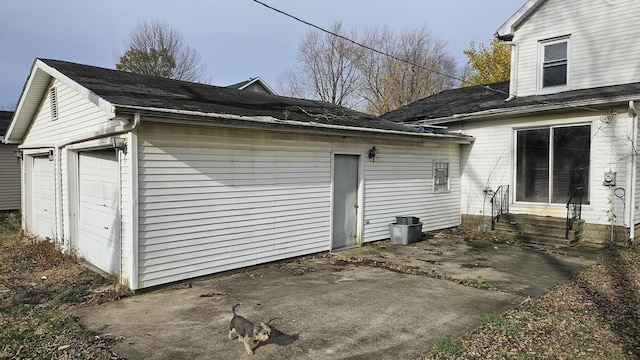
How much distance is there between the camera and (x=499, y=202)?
36.5 feet

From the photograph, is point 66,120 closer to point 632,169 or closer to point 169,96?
point 169,96

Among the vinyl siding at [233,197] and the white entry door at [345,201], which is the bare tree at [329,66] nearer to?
the vinyl siding at [233,197]

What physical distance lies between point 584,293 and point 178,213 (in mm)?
6178

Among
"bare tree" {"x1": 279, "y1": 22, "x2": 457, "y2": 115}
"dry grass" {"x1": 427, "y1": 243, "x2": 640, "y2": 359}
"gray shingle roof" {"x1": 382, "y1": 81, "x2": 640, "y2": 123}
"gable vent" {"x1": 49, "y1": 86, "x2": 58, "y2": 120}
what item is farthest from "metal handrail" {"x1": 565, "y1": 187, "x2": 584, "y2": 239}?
"bare tree" {"x1": 279, "y1": 22, "x2": 457, "y2": 115}

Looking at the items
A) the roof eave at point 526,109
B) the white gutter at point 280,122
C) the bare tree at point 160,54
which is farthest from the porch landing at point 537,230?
the bare tree at point 160,54

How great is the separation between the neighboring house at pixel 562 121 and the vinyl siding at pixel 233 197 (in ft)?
12.1

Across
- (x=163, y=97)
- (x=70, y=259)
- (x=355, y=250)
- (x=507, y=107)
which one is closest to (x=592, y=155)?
(x=507, y=107)

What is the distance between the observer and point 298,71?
31.0m

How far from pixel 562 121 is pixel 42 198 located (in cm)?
1341

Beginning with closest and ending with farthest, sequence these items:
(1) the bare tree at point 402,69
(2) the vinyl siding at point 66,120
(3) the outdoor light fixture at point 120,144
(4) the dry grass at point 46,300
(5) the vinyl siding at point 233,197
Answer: (4) the dry grass at point 46,300 < (3) the outdoor light fixture at point 120,144 < (5) the vinyl siding at point 233,197 < (2) the vinyl siding at point 66,120 < (1) the bare tree at point 402,69

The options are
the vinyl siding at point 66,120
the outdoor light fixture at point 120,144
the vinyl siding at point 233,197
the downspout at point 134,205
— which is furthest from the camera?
the vinyl siding at point 66,120

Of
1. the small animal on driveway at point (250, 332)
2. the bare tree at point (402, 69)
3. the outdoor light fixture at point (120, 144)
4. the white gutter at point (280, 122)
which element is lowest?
the small animal on driveway at point (250, 332)

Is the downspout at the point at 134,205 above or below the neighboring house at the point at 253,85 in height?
below

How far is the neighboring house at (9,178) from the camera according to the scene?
591 inches
